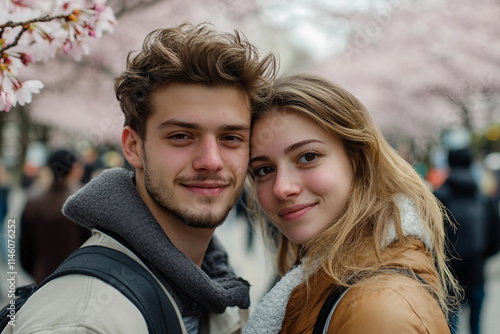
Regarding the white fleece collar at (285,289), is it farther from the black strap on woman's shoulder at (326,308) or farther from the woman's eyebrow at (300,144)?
the woman's eyebrow at (300,144)

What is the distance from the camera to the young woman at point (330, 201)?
1699 mm

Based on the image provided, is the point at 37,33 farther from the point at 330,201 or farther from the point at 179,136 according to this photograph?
the point at 330,201

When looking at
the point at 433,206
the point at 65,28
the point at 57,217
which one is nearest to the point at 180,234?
the point at 65,28

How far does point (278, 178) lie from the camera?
78.1 inches

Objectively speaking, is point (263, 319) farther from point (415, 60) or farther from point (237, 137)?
point (415, 60)

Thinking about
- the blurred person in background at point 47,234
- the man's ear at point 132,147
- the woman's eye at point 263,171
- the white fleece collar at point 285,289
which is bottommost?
the blurred person in background at point 47,234

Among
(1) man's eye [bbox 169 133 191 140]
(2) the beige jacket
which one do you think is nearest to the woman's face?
(1) man's eye [bbox 169 133 191 140]

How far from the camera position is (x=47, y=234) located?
397 cm

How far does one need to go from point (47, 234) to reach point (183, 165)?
104 inches

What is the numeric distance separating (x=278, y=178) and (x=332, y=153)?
0.88 feet

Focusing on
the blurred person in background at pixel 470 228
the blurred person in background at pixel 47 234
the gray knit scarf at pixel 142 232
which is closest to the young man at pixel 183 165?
the gray knit scarf at pixel 142 232

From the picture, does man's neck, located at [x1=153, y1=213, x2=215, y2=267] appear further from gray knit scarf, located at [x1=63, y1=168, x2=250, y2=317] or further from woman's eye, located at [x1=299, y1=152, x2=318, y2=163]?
woman's eye, located at [x1=299, y1=152, x2=318, y2=163]

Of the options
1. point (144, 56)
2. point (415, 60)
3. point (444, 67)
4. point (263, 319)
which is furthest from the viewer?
point (415, 60)

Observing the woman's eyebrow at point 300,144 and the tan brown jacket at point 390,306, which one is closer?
the tan brown jacket at point 390,306
